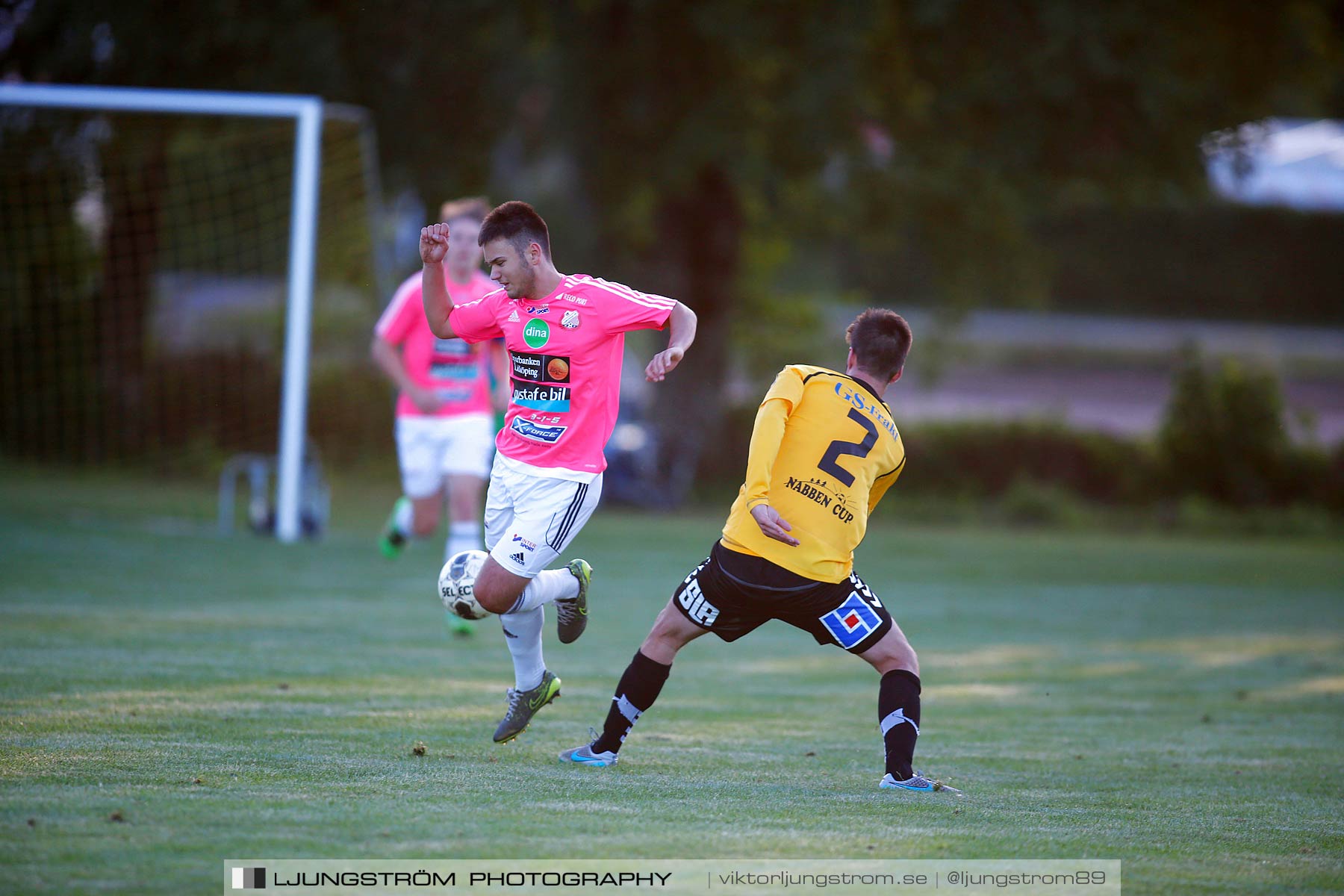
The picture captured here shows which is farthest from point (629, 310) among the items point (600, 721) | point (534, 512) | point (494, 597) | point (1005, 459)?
point (1005, 459)

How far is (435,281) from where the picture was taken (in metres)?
5.71

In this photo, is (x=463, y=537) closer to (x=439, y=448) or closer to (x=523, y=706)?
(x=439, y=448)

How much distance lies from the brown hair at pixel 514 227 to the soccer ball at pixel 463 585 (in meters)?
1.27

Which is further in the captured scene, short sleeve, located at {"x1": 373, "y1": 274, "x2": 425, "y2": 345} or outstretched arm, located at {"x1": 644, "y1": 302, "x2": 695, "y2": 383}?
short sleeve, located at {"x1": 373, "y1": 274, "x2": 425, "y2": 345}

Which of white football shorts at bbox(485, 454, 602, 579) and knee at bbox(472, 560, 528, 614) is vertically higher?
white football shorts at bbox(485, 454, 602, 579)

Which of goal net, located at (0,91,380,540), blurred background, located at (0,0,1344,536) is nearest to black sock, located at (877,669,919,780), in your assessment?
goal net, located at (0,91,380,540)

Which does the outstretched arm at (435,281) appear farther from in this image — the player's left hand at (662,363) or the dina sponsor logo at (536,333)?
the player's left hand at (662,363)

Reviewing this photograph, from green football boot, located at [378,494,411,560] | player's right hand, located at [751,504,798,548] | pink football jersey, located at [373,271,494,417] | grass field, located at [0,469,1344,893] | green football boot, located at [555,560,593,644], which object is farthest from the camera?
green football boot, located at [378,494,411,560]

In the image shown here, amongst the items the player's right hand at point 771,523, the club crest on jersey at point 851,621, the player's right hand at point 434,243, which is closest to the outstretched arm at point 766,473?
the player's right hand at point 771,523

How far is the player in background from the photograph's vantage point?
5.26 m

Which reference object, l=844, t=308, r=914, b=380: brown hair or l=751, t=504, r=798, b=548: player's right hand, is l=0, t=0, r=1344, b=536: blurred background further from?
l=751, t=504, r=798, b=548: player's right hand

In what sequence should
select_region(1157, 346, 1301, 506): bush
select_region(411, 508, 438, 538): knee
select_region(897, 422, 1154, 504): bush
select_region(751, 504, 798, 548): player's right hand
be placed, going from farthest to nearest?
select_region(897, 422, 1154, 504): bush → select_region(1157, 346, 1301, 506): bush → select_region(411, 508, 438, 538): knee → select_region(751, 504, 798, 548): player's right hand

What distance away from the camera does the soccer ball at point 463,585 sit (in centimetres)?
577

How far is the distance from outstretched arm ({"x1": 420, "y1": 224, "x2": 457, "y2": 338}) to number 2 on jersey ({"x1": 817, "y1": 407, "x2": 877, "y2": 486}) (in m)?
1.66
